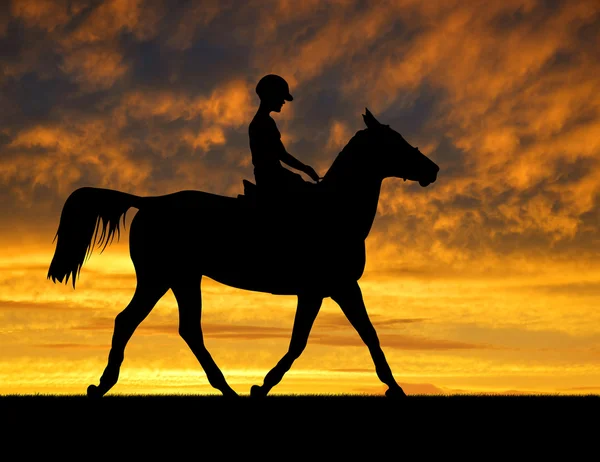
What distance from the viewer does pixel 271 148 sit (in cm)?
1100

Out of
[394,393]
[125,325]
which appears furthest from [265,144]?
[394,393]

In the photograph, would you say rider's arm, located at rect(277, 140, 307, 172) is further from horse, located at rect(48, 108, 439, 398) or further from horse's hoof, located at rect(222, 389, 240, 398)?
horse's hoof, located at rect(222, 389, 240, 398)

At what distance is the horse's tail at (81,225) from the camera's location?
11445 mm

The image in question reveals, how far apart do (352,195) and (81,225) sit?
3651 mm

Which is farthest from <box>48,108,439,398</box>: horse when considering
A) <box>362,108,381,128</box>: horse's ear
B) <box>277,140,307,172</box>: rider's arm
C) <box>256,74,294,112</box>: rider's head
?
<box>256,74,294,112</box>: rider's head

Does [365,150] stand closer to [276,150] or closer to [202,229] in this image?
[276,150]

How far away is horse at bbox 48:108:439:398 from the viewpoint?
1109cm

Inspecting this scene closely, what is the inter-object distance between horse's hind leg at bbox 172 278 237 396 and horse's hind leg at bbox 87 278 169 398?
12.8 inches

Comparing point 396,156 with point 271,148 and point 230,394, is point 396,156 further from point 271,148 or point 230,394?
point 230,394

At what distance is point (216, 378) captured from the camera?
11344mm
